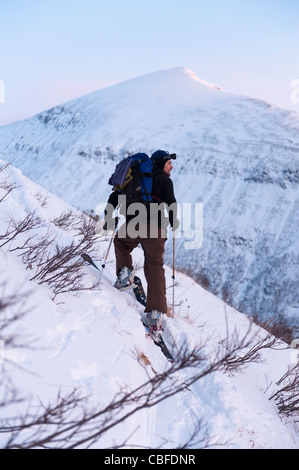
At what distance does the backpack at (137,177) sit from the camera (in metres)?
3.79

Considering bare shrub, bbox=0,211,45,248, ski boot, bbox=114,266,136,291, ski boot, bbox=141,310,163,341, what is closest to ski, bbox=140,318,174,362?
ski boot, bbox=141,310,163,341

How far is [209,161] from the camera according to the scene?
3033cm

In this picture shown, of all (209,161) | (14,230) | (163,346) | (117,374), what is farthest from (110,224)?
(209,161)

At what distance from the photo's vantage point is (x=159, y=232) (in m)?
3.80

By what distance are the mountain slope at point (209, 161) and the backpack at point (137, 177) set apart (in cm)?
778

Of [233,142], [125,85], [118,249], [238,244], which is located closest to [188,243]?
[238,244]

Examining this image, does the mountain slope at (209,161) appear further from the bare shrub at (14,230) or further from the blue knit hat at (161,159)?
the bare shrub at (14,230)

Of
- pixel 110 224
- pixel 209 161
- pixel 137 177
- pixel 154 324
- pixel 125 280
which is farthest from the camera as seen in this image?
pixel 209 161

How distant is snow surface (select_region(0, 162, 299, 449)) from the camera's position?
178 cm

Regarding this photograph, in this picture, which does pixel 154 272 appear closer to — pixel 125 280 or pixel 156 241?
pixel 156 241

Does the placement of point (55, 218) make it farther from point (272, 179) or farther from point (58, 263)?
point (272, 179)

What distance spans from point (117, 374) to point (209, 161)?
2993cm

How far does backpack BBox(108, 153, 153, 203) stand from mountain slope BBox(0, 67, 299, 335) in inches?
306

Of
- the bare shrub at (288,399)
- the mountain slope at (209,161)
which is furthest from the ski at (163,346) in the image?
the mountain slope at (209,161)
